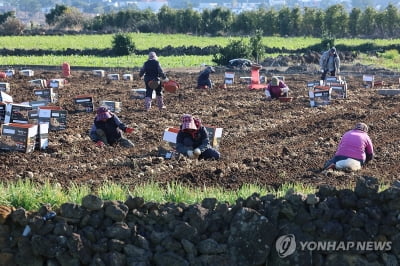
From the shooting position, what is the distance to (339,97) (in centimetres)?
2239

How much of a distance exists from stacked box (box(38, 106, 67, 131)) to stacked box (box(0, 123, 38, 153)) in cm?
203

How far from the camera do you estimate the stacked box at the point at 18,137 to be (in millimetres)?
12781

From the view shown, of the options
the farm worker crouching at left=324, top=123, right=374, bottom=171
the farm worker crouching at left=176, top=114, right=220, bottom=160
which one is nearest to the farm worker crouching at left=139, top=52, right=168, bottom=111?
the farm worker crouching at left=176, top=114, right=220, bottom=160

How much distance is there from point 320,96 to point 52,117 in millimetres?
8722

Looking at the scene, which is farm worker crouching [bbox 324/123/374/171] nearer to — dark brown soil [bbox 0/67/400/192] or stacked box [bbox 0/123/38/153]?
dark brown soil [bbox 0/67/400/192]

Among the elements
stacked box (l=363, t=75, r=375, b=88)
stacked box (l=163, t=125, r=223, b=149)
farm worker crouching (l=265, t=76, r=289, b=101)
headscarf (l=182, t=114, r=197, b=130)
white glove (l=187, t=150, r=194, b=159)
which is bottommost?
stacked box (l=363, t=75, r=375, b=88)

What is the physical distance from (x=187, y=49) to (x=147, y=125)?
29245 mm

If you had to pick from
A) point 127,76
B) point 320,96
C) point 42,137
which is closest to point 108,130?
point 42,137

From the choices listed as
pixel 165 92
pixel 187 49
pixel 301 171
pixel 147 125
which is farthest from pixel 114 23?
pixel 301 171

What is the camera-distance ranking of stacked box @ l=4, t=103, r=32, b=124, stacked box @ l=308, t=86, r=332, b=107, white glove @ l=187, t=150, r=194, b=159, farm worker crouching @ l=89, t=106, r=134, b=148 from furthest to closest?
stacked box @ l=308, t=86, r=332, b=107 → stacked box @ l=4, t=103, r=32, b=124 → farm worker crouching @ l=89, t=106, r=134, b=148 → white glove @ l=187, t=150, r=194, b=159

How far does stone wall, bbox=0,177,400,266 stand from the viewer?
23.7ft

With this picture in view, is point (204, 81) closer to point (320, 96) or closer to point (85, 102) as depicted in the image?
point (320, 96)

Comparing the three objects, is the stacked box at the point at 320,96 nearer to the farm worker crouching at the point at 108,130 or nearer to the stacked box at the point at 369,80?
the stacked box at the point at 369,80

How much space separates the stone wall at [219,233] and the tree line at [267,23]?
54813 millimetres
